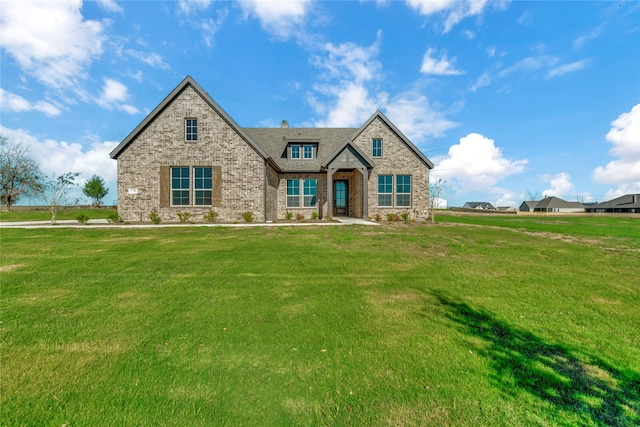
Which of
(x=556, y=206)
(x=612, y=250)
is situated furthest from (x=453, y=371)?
(x=556, y=206)

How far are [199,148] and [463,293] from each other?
54.0 ft

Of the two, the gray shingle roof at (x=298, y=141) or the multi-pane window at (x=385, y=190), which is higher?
the gray shingle roof at (x=298, y=141)

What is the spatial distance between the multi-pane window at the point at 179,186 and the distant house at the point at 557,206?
10347 cm

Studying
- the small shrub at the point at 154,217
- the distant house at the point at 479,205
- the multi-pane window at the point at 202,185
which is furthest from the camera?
the distant house at the point at 479,205

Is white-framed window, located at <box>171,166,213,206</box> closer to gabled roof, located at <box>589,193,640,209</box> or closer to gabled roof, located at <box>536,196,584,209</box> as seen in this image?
gabled roof, located at <box>536,196,584,209</box>

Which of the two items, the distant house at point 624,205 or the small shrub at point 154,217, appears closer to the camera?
the small shrub at point 154,217

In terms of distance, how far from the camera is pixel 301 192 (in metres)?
19.9

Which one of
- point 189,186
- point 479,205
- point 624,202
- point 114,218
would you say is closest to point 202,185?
point 189,186

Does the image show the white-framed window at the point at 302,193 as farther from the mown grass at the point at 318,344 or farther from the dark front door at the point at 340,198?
the mown grass at the point at 318,344

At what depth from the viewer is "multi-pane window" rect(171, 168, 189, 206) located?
646 inches

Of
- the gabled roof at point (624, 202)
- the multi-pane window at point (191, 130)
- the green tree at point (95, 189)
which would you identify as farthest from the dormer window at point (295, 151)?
the gabled roof at point (624, 202)

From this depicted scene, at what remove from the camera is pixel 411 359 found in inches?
113

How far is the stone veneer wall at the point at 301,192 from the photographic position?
19797mm

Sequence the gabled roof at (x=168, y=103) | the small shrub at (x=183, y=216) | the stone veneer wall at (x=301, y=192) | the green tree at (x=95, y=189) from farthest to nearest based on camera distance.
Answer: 1. the green tree at (x=95, y=189)
2. the stone veneer wall at (x=301, y=192)
3. the small shrub at (x=183, y=216)
4. the gabled roof at (x=168, y=103)
